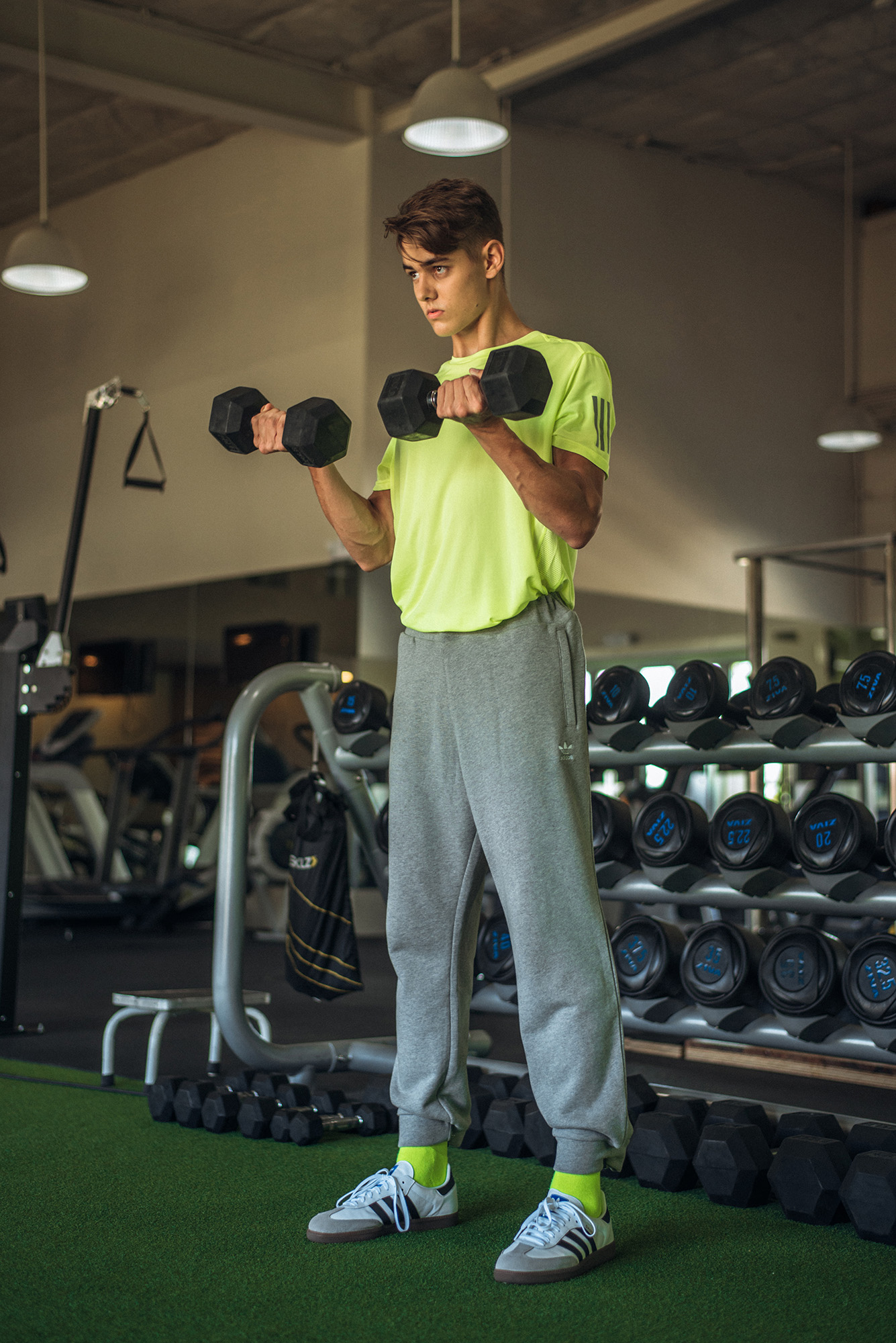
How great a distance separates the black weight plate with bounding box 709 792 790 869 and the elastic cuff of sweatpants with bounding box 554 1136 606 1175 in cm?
91

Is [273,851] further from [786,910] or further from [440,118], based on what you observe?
[786,910]

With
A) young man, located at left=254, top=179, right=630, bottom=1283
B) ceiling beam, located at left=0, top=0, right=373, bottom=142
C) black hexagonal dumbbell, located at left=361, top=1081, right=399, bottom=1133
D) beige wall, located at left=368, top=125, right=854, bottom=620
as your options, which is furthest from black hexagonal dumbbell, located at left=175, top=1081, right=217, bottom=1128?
ceiling beam, located at left=0, top=0, right=373, bottom=142

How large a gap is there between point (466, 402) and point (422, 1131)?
863 mm

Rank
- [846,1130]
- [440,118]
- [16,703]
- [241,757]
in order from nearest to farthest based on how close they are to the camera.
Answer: [846,1130]
[241,757]
[16,703]
[440,118]

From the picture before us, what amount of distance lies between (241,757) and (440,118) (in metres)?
2.74

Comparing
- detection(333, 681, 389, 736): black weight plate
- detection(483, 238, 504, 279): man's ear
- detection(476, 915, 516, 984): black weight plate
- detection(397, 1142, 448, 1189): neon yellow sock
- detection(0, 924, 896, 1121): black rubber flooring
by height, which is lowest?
detection(0, 924, 896, 1121): black rubber flooring

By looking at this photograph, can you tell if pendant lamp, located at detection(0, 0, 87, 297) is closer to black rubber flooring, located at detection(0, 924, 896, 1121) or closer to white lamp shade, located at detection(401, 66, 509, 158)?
white lamp shade, located at detection(401, 66, 509, 158)

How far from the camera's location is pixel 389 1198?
63.9 inches

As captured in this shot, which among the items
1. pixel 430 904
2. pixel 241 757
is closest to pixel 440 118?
pixel 241 757

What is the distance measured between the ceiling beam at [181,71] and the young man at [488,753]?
5.02 metres

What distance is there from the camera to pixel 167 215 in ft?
25.3

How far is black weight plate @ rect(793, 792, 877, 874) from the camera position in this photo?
2.23 meters

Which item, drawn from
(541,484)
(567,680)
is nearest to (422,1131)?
(567,680)

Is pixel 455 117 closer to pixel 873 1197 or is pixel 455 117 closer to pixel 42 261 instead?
pixel 42 261
